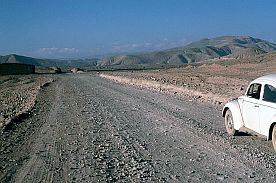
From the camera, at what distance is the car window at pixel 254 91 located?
418 inches

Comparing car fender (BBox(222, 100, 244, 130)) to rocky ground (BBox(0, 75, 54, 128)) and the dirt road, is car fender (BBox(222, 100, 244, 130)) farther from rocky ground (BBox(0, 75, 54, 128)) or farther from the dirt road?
rocky ground (BBox(0, 75, 54, 128))

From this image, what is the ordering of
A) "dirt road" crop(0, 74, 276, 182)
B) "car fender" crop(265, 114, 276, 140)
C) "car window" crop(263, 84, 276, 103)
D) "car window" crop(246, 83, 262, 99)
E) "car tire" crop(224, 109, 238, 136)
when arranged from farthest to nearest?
1. "car tire" crop(224, 109, 238, 136)
2. "car window" crop(246, 83, 262, 99)
3. "car window" crop(263, 84, 276, 103)
4. "car fender" crop(265, 114, 276, 140)
5. "dirt road" crop(0, 74, 276, 182)

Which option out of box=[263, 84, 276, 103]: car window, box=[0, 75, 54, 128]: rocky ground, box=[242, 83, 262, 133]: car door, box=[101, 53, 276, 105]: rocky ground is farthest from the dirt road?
box=[0, 75, 54, 128]: rocky ground

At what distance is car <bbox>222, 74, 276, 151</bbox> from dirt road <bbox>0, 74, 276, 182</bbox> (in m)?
0.36

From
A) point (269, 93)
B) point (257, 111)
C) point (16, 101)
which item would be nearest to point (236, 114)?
point (257, 111)

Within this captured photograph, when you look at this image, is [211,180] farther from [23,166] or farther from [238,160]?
[23,166]

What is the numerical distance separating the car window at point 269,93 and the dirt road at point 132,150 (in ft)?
3.71

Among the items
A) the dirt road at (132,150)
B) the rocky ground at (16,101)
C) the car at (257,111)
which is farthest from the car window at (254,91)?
the rocky ground at (16,101)

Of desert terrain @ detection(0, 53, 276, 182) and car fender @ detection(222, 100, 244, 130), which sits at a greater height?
car fender @ detection(222, 100, 244, 130)

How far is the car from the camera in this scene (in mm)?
9762

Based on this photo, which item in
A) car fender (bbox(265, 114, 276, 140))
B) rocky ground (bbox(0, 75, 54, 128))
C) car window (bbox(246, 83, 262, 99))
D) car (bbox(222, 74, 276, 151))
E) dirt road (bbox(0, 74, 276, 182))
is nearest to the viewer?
dirt road (bbox(0, 74, 276, 182))

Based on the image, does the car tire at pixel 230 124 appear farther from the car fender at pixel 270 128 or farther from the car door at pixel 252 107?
the car fender at pixel 270 128

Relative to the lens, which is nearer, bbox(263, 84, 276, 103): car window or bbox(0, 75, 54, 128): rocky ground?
bbox(263, 84, 276, 103): car window

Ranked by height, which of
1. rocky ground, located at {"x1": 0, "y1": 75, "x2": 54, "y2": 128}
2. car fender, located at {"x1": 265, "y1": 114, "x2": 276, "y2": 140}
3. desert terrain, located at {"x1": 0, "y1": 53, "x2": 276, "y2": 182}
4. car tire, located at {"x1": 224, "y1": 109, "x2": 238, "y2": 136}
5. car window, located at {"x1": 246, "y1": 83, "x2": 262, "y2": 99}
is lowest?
rocky ground, located at {"x1": 0, "y1": 75, "x2": 54, "y2": 128}
